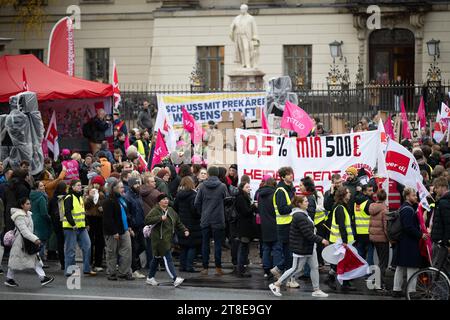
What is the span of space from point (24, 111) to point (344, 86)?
41.5 ft

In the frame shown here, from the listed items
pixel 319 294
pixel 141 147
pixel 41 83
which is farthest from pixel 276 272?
pixel 41 83

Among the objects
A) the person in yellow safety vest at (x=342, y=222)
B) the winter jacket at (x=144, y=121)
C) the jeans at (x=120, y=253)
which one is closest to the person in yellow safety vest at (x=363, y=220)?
the person in yellow safety vest at (x=342, y=222)

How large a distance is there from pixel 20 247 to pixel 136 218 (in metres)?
2.38

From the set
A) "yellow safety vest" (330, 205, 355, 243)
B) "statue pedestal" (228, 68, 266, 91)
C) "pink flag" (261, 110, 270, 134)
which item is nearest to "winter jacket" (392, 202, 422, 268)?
"yellow safety vest" (330, 205, 355, 243)

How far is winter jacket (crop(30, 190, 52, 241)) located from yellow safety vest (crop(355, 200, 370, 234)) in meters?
5.31

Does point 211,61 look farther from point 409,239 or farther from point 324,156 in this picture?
point 409,239

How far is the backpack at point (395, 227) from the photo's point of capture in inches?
728

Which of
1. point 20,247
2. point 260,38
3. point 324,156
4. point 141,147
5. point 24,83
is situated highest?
point 260,38

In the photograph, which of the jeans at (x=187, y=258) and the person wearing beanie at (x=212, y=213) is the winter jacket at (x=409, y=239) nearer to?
the person wearing beanie at (x=212, y=213)

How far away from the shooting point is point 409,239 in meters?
18.4

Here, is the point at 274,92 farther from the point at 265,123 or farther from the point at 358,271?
the point at 358,271

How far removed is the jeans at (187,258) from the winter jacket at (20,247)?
289cm

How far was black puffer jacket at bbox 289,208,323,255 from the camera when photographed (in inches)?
737
